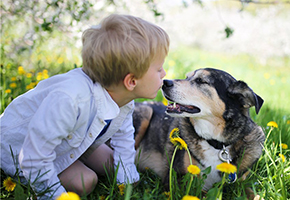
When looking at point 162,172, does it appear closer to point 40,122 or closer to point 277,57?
point 40,122

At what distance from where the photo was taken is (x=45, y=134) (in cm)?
178

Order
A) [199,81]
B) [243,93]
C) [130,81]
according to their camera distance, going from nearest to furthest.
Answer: [130,81]
[243,93]
[199,81]

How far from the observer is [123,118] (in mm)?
2461

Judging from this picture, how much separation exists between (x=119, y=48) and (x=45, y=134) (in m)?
0.76

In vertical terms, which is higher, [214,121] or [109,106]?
[109,106]

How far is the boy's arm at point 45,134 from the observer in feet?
5.85

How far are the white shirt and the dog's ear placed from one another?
115 centimetres

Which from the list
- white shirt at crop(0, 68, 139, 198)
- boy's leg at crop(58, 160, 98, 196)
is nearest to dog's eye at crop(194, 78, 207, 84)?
white shirt at crop(0, 68, 139, 198)

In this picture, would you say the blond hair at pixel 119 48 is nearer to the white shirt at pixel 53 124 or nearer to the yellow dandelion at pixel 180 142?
the white shirt at pixel 53 124

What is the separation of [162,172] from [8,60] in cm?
330

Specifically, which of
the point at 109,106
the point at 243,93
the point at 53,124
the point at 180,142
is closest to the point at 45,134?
the point at 53,124

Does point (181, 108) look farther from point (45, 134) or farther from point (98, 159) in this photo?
point (45, 134)

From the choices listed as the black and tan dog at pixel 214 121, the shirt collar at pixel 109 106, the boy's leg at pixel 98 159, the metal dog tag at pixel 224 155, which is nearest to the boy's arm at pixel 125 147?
the boy's leg at pixel 98 159

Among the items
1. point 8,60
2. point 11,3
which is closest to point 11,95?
point 8,60
